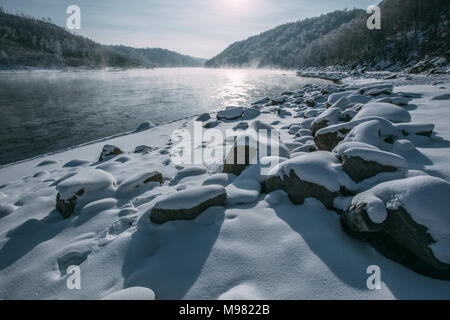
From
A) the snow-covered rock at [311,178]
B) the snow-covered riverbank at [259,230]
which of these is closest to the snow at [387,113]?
the snow-covered riverbank at [259,230]

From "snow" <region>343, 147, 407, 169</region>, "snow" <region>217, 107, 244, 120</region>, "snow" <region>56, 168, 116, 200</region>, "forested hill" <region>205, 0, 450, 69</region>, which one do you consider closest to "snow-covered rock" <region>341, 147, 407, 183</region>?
"snow" <region>343, 147, 407, 169</region>

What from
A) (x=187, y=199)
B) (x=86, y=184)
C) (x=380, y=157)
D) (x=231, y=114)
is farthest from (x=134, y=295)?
(x=231, y=114)

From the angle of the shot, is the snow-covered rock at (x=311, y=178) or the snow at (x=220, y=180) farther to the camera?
the snow at (x=220, y=180)

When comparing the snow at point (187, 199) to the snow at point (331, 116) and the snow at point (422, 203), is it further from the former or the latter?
the snow at point (331, 116)

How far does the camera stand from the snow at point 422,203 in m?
1.87

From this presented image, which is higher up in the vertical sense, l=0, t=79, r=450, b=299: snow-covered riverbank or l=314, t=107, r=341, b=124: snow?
l=314, t=107, r=341, b=124: snow

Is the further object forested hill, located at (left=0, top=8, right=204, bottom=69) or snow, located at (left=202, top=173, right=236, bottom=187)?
forested hill, located at (left=0, top=8, right=204, bottom=69)

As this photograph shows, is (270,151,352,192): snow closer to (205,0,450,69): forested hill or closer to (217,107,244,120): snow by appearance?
(217,107,244,120): snow

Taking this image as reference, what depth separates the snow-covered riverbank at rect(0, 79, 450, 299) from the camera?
196 cm

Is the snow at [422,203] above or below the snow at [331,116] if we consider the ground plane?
below

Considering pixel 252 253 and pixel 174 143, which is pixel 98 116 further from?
pixel 252 253

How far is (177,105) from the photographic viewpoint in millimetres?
19312

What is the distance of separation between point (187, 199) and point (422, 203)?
8.38ft

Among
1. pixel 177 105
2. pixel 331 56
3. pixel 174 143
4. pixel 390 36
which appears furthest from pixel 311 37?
pixel 174 143
